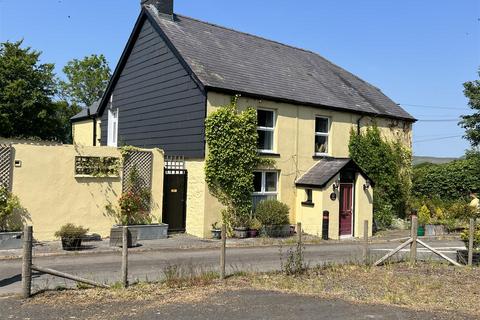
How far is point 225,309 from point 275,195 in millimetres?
12609

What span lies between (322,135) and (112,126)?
1031cm

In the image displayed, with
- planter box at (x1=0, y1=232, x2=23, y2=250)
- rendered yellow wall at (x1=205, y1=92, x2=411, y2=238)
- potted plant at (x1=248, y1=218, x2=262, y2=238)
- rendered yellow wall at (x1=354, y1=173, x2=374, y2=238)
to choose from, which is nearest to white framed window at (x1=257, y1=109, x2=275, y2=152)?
rendered yellow wall at (x1=205, y1=92, x2=411, y2=238)

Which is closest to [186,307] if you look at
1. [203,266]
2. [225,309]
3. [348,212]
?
[225,309]

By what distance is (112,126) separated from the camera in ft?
82.8

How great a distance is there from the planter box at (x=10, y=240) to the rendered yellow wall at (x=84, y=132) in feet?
44.7

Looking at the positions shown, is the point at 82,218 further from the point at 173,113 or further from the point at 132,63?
the point at 132,63

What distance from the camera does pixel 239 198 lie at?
1856 cm

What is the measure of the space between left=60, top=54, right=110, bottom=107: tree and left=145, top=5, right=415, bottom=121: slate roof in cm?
4607

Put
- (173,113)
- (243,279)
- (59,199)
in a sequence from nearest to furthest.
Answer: (243,279), (59,199), (173,113)

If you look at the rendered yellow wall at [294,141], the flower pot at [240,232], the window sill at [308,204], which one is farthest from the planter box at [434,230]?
the flower pot at [240,232]

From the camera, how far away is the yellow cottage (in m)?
18.6

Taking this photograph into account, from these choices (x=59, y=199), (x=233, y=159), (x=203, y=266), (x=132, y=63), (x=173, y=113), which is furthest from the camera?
(x=132, y=63)

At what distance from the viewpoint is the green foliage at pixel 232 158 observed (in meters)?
18.0

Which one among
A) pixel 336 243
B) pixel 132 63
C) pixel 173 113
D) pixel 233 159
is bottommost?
pixel 336 243
